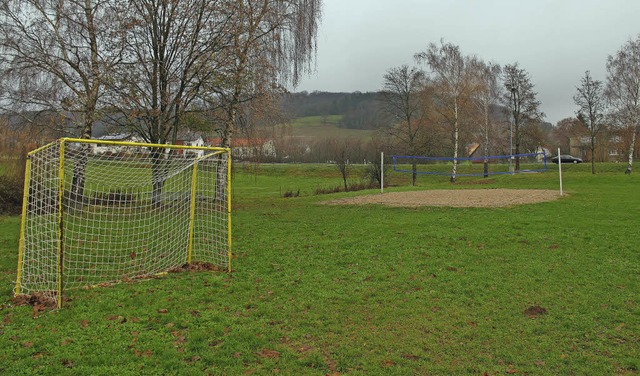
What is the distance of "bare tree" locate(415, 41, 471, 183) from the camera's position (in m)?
33.6

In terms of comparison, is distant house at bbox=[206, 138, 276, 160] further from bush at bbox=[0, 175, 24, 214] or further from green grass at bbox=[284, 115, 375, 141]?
green grass at bbox=[284, 115, 375, 141]

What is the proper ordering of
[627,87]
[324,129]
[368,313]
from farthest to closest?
[324,129] → [627,87] → [368,313]

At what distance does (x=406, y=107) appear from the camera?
123 feet

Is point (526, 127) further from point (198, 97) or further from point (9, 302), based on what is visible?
point (9, 302)

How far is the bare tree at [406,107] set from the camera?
119 ft

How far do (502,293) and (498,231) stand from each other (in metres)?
4.30

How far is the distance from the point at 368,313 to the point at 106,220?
19.7ft

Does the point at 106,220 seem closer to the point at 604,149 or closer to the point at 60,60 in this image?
the point at 60,60

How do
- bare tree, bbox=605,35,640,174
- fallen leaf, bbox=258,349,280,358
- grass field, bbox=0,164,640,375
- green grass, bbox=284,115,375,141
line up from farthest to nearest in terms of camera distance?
green grass, bbox=284,115,375,141 → bare tree, bbox=605,35,640,174 → fallen leaf, bbox=258,349,280,358 → grass field, bbox=0,164,640,375

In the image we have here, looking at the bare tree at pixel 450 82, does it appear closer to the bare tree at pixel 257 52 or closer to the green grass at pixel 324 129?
the bare tree at pixel 257 52

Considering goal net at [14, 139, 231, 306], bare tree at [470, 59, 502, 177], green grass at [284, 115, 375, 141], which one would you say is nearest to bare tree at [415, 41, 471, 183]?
bare tree at [470, 59, 502, 177]

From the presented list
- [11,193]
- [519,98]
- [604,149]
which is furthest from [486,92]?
[11,193]

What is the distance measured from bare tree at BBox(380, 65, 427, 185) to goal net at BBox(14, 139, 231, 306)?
27.2m

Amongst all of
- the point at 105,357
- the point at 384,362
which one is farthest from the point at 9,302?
the point at 384,362
